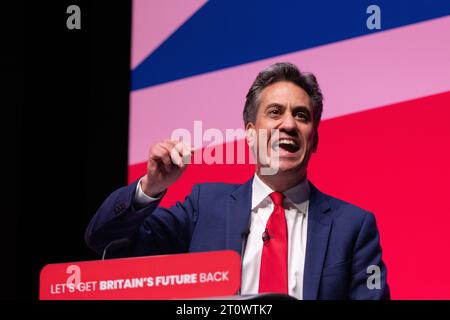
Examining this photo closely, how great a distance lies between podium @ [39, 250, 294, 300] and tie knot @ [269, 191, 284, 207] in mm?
709

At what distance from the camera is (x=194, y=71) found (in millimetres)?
3666

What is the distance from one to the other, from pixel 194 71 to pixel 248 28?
1.04 ft

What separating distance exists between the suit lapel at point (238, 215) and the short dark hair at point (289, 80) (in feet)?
1.11

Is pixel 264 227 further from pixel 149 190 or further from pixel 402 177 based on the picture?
pixel 402 177

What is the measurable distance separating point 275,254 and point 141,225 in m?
0.53

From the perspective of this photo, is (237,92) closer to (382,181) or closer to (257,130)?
(257,130)

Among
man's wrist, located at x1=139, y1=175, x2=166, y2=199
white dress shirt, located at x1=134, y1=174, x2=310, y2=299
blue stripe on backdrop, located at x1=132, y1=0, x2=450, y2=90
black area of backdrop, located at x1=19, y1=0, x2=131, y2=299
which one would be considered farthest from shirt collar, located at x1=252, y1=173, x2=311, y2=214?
black area of backdrop, located at x1=19, y1=0, x2=131, y2=299

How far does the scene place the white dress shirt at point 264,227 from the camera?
295 cm

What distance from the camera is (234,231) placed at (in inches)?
120

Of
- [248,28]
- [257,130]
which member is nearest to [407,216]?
[257,130]

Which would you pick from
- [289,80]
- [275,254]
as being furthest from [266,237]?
[289,80]

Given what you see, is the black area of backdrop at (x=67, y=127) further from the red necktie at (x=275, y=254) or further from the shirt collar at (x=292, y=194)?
the red necktie at (x=275, y=254)

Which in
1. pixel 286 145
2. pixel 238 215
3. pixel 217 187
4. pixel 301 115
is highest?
pixel 301 115

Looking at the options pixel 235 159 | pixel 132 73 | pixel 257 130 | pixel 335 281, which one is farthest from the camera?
pixel 132 73
